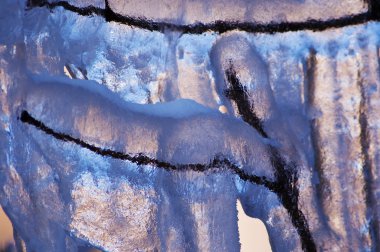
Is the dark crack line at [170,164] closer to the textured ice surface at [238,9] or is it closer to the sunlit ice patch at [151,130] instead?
the sunlit ice patch at [151,130]

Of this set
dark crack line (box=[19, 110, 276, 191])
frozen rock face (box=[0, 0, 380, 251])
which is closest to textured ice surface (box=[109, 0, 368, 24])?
frozen rock face (box=[0, 0, 380, 251])

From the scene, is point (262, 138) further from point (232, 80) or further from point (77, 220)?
point (77, 220)

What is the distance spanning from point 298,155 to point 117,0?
0.18 metres

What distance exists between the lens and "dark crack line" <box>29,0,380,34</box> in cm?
41

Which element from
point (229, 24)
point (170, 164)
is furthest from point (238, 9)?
point (170, 164)

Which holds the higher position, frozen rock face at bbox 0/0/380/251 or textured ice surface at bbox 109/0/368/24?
textured ice surface at bbox 109/0/368/24

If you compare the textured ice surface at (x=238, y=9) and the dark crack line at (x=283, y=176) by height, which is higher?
the textured ice surface at (x=238, y=9)

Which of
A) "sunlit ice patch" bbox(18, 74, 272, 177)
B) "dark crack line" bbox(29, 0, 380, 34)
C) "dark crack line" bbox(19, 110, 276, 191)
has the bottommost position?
"dark crack line" bbox(19, 110, 276, 191)

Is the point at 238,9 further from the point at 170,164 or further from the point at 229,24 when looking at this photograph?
the point at 170,164

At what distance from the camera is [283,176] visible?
1.41ft

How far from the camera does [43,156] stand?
47 cm

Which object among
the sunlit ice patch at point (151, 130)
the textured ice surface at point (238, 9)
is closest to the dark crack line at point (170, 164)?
the sunlit ice patch at point (151, 130)

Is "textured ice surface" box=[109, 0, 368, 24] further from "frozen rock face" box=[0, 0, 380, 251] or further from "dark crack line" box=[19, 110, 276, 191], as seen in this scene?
"dark crack line" box=[19, 110, 276, 191]

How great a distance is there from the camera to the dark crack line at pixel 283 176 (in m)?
0.43
